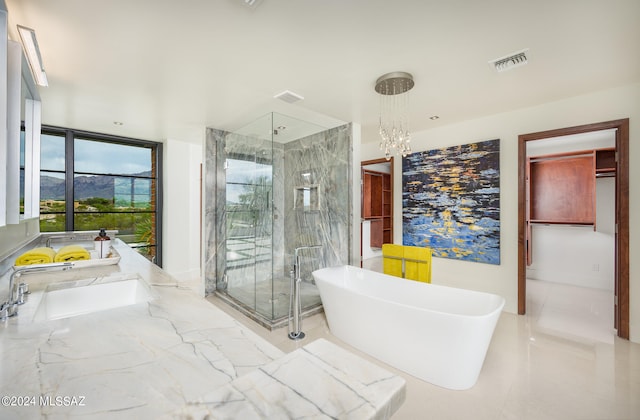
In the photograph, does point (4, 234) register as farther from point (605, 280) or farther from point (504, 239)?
point (605, 280)

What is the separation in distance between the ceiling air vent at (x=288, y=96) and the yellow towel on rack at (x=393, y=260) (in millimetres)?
2042

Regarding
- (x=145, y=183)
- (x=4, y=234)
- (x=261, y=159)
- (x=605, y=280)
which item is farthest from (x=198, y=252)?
(x=605, y=280)

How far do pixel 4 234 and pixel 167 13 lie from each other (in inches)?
79.5

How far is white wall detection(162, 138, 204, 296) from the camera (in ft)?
14.8

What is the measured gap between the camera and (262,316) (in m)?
3.14

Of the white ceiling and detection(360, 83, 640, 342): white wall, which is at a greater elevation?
the white ceiling

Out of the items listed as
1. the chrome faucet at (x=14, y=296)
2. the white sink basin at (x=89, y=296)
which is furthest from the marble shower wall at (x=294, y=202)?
the chrome faucet at (x=14, y=296)

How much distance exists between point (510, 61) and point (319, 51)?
5.06 ft

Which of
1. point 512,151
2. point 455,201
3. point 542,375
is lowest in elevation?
point 542,375

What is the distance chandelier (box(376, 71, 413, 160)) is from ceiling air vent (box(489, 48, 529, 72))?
2.18 ft

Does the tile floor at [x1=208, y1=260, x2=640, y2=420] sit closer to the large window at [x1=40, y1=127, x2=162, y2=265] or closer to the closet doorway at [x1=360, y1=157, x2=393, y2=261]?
the large window at [x1=40, y1=127, x2=162, y2=265]

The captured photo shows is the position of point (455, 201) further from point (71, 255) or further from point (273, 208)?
point (71, 255)

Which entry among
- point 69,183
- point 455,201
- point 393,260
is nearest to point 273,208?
point 393,260

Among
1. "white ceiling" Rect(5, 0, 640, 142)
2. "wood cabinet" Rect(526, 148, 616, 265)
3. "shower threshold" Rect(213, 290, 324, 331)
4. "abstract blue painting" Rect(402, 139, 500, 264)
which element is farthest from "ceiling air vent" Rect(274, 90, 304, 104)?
"wood cabinet" Rect(526, 148, 616, 265)
